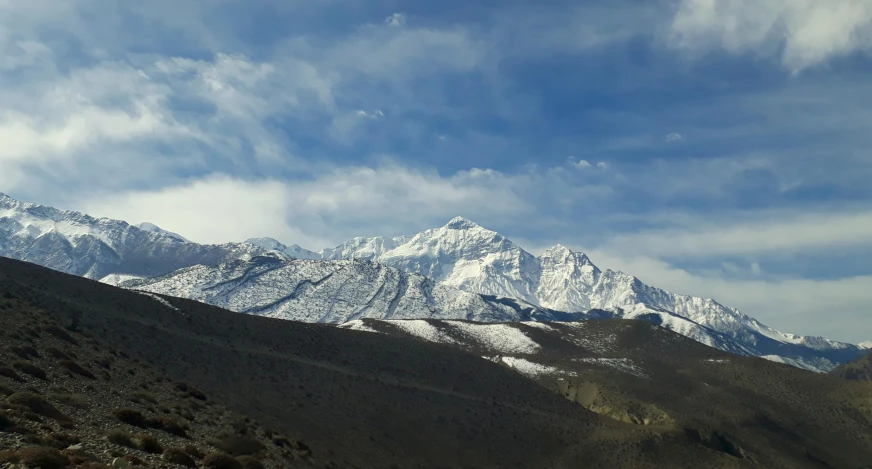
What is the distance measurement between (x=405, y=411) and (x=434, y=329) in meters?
70.1

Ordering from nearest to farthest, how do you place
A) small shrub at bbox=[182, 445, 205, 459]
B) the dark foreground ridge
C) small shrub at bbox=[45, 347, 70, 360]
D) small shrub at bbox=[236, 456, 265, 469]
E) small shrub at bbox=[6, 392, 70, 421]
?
small shrub at bbox=[6, 392, 70, 421] → small shrub at bbox=[182, 445, 205, 459] → small shrub at bbox=[236, 456, 265, 469] → the dark foreground ridge → small shrub at bbox=[45, 347, 70, 360]

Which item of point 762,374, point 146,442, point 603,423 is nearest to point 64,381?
point 146,442

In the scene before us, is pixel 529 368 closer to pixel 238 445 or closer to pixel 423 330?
pixel 423 330

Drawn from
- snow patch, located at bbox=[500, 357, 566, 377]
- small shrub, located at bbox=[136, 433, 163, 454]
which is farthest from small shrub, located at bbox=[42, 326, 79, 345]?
snow patch, located at bbox=[500, 357, 566, 377]

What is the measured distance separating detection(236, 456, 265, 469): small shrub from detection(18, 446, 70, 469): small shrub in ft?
33.2

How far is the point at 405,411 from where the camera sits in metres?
65.0

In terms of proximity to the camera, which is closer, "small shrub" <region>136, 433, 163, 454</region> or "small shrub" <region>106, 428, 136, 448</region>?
"small shrub" <region>106, 428, 136, 448</region>

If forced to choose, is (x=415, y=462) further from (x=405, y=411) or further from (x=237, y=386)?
(x=237, y=386)

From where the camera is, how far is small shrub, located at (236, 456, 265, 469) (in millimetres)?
29344

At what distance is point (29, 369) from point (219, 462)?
1281 centimetres

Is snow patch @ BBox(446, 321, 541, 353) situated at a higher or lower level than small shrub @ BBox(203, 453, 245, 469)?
higher

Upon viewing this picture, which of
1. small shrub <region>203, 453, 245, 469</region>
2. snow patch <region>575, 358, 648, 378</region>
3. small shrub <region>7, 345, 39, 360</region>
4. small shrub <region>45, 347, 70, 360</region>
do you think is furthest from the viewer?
snow patch <region>575, 358, 648, 378</region>

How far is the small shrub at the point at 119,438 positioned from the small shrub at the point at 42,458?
15.8 ft

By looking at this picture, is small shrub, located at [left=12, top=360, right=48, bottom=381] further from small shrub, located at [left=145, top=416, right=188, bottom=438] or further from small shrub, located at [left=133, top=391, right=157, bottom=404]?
small shrub, located at [left=145, top=416, right=188, bottom=438]
